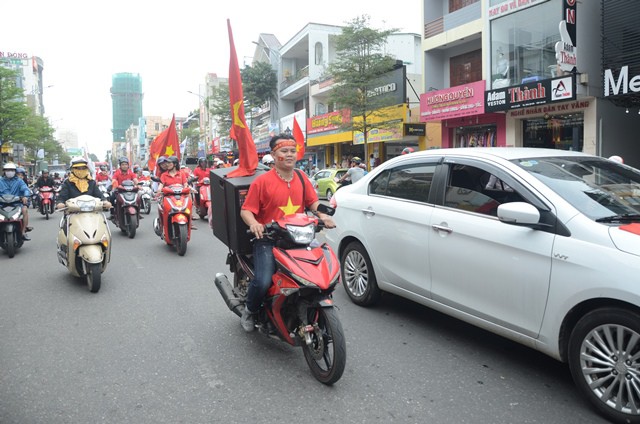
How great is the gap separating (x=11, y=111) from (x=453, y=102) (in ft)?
90.3

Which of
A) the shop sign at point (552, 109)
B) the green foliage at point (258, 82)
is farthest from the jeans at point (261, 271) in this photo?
the green foliage at point (258, 82)

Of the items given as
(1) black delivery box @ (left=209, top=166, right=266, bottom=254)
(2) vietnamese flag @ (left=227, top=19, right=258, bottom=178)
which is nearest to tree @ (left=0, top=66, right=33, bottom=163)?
(2) vietnamese flag @ (left=227, top=19, right=258, bottom=178)

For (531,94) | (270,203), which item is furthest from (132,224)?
(531,94)

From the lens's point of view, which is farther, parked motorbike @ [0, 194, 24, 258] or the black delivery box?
parked motorbike @ [0, 194, 24, 258]

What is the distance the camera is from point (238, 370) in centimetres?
400

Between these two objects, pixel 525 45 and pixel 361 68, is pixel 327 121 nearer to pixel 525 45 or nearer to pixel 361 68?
pixel 361 68

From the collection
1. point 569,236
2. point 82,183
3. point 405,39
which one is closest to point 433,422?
point 569,236

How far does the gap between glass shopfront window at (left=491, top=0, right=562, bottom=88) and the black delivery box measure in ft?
49.5

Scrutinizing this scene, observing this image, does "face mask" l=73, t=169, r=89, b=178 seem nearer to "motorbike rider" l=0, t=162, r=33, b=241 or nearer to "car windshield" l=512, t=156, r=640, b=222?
"motorbike rider" l=0, t=162, r=33, b=241

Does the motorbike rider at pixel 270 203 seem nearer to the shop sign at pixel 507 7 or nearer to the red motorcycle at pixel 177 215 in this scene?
the red motorcycle at pixel 177 215

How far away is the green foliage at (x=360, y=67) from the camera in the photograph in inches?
914

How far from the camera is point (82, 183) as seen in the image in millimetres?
7402

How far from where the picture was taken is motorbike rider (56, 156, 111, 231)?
7297mm

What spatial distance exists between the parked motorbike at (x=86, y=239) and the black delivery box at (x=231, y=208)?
221 cm
